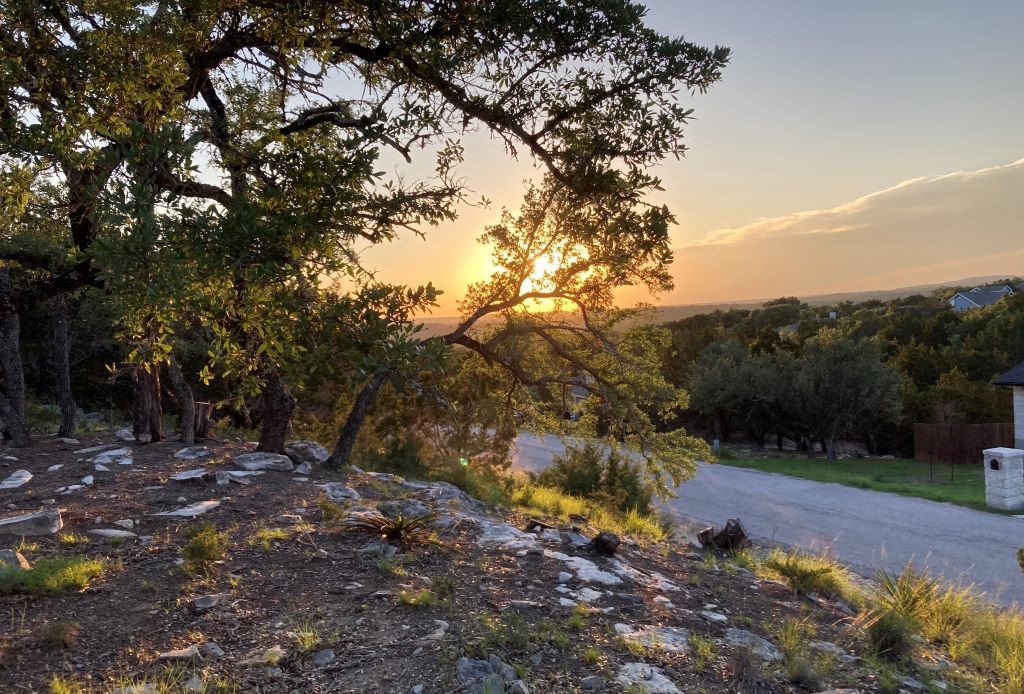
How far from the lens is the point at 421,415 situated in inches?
637

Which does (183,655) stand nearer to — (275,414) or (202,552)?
(202,552)

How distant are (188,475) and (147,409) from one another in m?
4.31

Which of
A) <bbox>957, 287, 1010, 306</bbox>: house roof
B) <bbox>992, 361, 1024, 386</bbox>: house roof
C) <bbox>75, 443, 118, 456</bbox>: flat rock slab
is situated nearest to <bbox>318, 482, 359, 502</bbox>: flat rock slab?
<bbox>75, 443, 118, 456</bbox>: flat rock slab

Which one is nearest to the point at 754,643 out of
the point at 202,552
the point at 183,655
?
the point at 183,655

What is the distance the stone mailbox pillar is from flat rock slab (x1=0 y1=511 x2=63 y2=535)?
18.3m

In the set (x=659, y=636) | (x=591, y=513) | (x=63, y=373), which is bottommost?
(x=591, y=513)

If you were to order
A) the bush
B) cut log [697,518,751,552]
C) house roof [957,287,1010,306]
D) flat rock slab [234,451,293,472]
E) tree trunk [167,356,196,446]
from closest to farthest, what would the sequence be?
flat rock slab [234,451,293,472], cut log [697,518,751,552], tree trunk [167,356,196,446], the bush, house roof [957,287,1010,306]

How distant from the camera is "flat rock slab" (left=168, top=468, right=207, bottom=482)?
840 centimetres

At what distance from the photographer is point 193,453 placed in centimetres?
1060

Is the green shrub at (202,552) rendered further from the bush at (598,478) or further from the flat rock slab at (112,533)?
the bush at (598,478)

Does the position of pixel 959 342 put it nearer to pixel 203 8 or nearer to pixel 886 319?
pixel 886 319

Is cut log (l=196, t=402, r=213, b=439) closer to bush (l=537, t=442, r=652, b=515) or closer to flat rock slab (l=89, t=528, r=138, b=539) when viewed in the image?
flat rock slab (l=89, t=528, r=138, b=539)

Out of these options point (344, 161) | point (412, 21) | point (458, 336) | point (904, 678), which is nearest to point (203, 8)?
point (412, 21)

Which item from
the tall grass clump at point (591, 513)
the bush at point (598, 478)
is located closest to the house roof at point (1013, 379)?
the bush at point (598, 478)
